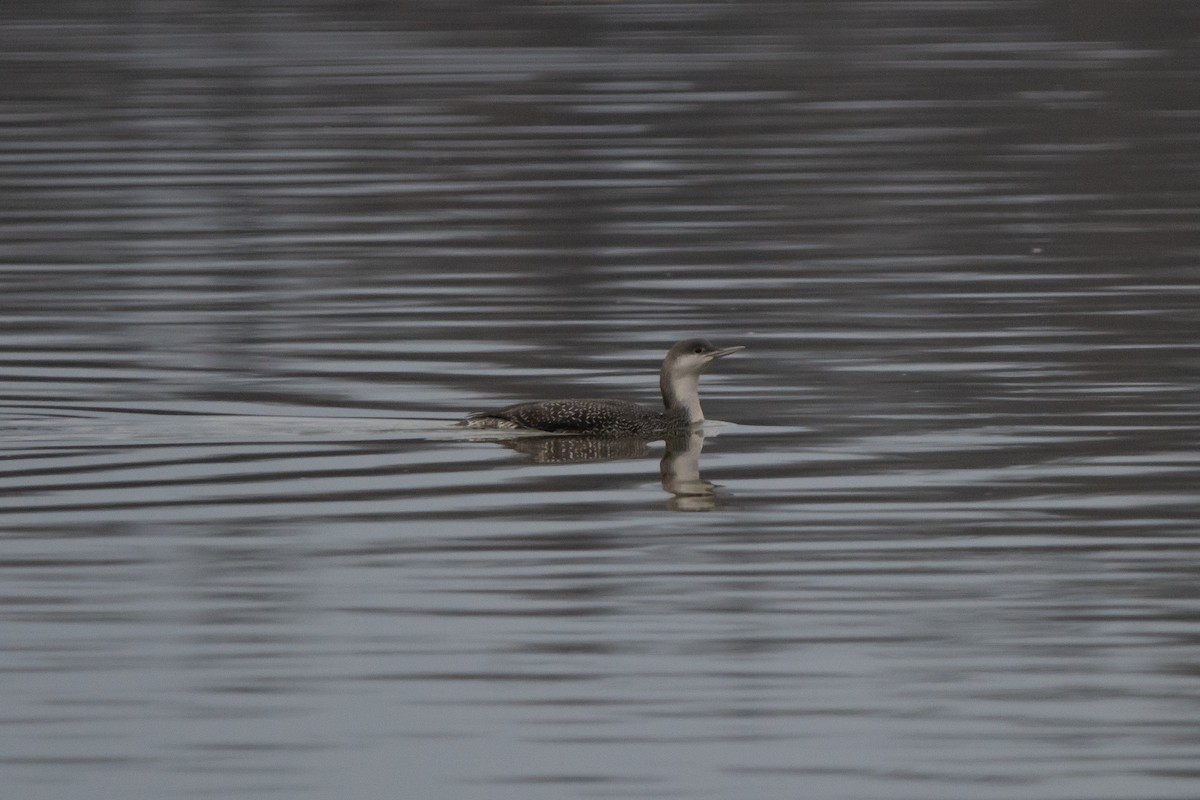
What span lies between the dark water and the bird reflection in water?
0.19 feet

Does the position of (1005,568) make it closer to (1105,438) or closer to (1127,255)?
(1105,438)

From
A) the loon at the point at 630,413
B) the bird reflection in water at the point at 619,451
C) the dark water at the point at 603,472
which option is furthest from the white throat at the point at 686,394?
the dark water at the point at 603,472

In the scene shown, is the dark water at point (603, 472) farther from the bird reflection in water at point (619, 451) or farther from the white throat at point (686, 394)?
the white throat at point (686, 394)

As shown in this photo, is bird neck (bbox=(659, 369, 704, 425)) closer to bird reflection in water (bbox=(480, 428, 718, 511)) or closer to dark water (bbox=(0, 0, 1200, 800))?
bird reflection in water (bbox=(480, 428, 718, 511))

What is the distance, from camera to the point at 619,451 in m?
13.6

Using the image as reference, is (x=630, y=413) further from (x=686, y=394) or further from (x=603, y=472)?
(x=603, y=472)

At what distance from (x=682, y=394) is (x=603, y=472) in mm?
1140

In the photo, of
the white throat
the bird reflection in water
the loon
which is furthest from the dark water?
the white throat

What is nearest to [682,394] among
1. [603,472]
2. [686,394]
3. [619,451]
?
[686,394]

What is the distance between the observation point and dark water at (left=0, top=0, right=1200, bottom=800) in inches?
327

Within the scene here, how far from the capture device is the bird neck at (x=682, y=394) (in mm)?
13977

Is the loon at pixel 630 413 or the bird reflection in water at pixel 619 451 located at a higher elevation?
the loon at pixel 630 413

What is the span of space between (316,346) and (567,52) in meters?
28.9

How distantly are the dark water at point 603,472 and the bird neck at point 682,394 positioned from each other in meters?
0.44
